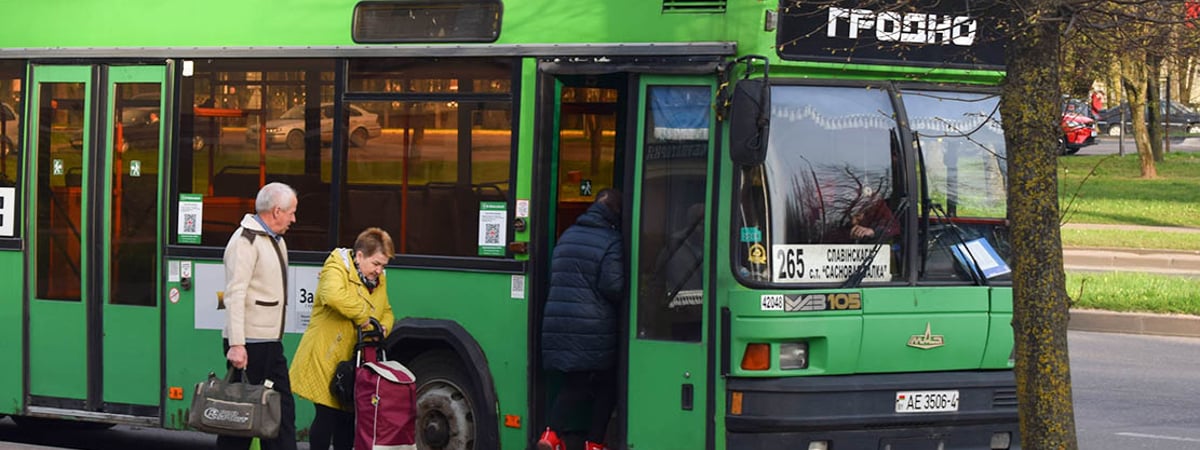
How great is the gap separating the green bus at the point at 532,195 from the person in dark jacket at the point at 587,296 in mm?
136

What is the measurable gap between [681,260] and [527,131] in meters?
1.11

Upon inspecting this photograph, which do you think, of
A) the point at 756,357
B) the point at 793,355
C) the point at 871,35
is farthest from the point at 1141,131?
the point at 756,357

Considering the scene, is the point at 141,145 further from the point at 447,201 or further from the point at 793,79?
the point at 793,79

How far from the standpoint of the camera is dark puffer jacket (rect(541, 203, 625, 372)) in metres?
8.38

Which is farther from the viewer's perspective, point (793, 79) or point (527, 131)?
point (527, 131)

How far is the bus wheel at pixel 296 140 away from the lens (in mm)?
9398

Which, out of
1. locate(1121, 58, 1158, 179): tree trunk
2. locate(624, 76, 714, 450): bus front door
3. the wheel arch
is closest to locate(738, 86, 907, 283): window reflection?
locate(624, 76, 714, 450): bus front door

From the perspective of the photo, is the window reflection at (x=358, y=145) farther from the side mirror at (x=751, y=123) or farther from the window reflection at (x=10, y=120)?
the side mirror at (x=751, y=123)

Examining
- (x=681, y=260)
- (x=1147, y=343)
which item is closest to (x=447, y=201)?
(x=681, y=260)

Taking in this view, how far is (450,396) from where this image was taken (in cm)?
909

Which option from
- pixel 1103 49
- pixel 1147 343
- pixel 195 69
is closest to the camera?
pixel 1103 49

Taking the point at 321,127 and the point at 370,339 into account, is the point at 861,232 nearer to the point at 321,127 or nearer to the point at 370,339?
the point at 370,339

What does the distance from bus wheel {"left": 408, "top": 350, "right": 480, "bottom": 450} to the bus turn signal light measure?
1635 mm

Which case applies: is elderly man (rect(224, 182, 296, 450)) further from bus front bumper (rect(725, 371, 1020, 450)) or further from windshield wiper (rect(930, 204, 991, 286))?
windshield wiper (rect(930, 204, 991, 286))
